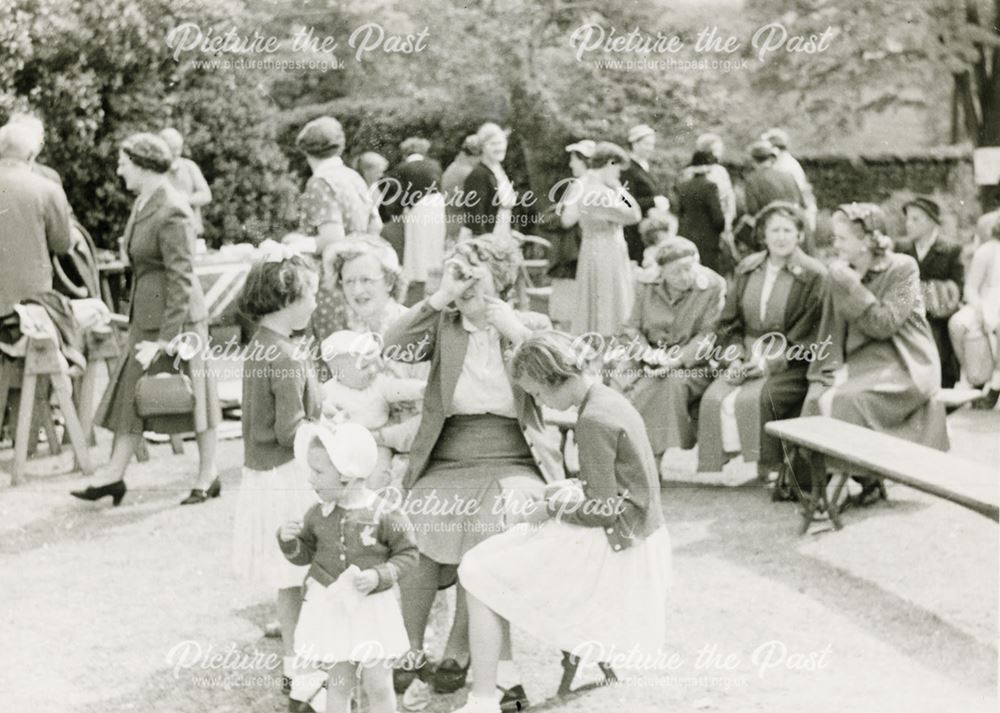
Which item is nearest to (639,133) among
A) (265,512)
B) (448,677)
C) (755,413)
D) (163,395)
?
(755,413)

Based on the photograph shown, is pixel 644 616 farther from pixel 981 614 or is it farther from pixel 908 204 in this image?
pixel 908 204

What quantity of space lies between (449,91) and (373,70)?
0.85 m

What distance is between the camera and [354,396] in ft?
17.5

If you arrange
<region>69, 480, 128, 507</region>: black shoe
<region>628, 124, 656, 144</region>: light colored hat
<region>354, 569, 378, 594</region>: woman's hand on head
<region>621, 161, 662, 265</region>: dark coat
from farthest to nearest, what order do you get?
1. <region>628, 124, 656, 144</region>: light colored hat
2. <region>621, 161, 662, 265</region>: dark coat
3. <region>69, 480, 128, 507</region>: black shoe
4. <region>354, 569, 378, 594</region>: woman's hand on head

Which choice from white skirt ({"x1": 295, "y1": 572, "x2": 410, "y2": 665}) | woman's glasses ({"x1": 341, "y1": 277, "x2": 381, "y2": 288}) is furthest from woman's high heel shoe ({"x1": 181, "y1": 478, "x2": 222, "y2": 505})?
white skirt ({"x1": 295, "y1": 572, "x2": 410, "y2": 665})

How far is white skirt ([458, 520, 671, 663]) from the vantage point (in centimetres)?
436

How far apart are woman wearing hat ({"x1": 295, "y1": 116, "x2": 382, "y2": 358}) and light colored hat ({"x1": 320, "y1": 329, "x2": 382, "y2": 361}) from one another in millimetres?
1695

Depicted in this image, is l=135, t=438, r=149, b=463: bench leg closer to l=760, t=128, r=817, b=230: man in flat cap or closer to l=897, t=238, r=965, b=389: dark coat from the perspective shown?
l=897, t=238, r=965, b=389: dark coat

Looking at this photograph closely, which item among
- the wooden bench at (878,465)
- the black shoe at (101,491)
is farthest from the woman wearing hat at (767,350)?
the black shoe at (101,491)

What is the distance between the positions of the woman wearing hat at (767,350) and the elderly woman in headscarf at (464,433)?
103 inches

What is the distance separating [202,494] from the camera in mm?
7344

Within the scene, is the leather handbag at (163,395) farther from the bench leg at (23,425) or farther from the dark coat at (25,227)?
the dark coat at (25,227)

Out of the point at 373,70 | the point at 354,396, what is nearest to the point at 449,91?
→ the point at 373,70

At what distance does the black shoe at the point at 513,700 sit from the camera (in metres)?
4.48
